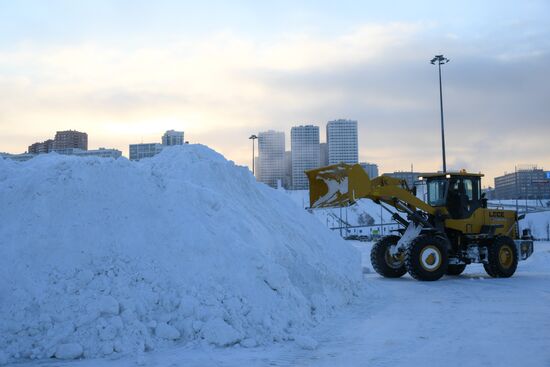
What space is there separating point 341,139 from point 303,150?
7.04 metres

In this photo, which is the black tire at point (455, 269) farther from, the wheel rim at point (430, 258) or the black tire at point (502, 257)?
the wheel rim at point (430, 258)

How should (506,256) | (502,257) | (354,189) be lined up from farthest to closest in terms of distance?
(506,256) < (502,257) < (354,189)

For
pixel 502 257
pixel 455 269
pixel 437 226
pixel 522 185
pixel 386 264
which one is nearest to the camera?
pixel 437 226

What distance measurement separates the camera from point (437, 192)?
16.2 m

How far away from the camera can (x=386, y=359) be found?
634 cm

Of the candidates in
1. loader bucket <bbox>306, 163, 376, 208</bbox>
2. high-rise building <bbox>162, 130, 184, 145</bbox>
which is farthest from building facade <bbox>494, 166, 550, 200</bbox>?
loader bucket <bbox>306, 163, 376, 208</bbox>

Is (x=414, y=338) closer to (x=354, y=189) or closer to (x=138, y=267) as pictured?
(x=138, y=267)

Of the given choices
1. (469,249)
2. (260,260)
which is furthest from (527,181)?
(260,260)

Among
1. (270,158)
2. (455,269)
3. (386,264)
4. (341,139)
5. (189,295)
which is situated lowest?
(455,269)

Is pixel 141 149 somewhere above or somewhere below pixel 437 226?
above

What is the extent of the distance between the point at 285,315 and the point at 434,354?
2.21 meters

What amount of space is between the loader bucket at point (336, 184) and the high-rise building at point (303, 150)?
200ft

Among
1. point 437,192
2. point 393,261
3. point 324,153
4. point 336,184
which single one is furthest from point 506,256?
point 324,153

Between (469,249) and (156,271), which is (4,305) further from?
(469,249)
